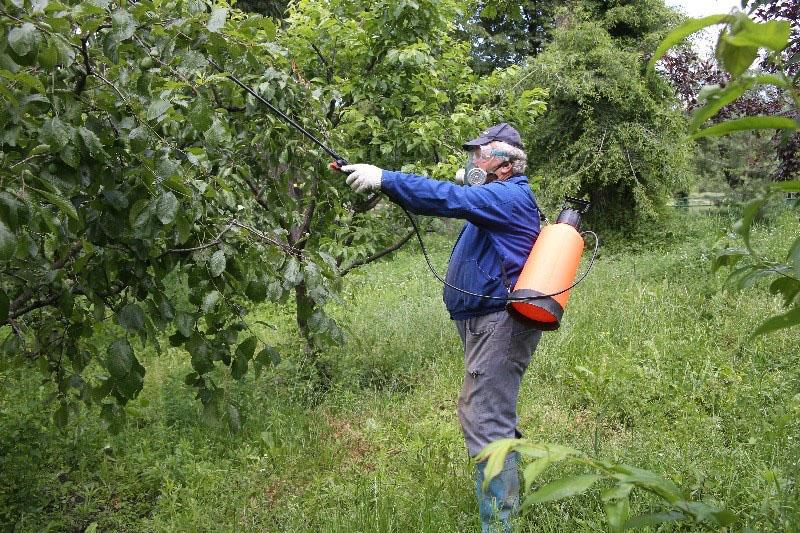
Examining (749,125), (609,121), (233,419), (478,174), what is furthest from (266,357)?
(609,121)

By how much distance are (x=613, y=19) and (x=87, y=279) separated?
12510mm

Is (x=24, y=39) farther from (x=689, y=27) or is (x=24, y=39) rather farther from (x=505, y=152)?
(x=505, y=152)

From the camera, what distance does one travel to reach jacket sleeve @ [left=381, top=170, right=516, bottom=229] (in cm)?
290

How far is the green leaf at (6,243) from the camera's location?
5.16 ft

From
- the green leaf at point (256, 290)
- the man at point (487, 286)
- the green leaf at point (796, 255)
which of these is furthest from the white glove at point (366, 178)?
the green leaf at point (796, 255)

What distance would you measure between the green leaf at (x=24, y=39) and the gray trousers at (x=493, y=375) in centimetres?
209

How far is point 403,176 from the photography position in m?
2.95

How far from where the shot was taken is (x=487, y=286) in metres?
3.07

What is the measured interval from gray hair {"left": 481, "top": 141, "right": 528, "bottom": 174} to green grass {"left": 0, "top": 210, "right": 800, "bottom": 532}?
1.41 metres

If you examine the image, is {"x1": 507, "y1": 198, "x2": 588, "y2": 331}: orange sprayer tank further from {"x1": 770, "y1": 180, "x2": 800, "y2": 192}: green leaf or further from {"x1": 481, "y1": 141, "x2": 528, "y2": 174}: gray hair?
{"x1": 770, "y1": 180, "x2": 800, "y2": 192}: green leaf

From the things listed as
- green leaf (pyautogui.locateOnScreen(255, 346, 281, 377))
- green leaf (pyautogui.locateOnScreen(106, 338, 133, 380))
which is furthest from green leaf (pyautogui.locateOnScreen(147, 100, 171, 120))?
green leaf (pyautogui.locateOnScreen(255, 346, 281, 377))

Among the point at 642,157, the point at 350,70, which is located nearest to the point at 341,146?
the point at 350,70

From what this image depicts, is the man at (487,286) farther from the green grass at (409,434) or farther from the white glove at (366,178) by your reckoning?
the green grass at (409,434)

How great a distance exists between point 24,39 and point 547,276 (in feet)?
6.86
